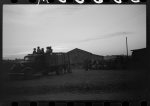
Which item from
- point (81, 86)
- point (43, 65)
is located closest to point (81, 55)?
point (81, 86)

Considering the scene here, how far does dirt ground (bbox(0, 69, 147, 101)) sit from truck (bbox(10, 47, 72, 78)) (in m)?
0.16

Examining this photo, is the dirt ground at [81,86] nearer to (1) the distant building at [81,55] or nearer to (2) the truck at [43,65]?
(2) the truck at [43,65]

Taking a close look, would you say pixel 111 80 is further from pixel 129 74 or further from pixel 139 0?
pixel 139 0

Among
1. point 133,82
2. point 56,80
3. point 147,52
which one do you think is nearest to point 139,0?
point 147,52

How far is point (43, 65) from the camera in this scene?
30.9 ft

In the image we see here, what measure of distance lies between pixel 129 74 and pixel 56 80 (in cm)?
190

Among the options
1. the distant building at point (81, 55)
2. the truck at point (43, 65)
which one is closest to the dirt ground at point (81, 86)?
the truck at point (43, 65)

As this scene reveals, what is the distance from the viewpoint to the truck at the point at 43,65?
9266 mm

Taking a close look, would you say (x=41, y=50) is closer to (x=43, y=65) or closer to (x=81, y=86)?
(x=43, y=65)

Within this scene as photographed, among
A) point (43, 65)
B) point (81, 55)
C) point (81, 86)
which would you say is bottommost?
point (81, 86)

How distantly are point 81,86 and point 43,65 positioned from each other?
1134 millimetres

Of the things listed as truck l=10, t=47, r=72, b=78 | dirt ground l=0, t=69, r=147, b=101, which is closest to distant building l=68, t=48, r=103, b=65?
truck l=10, t=47, r=72, b=78

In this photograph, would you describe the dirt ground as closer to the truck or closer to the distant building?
the truck

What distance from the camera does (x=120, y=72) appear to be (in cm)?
938
